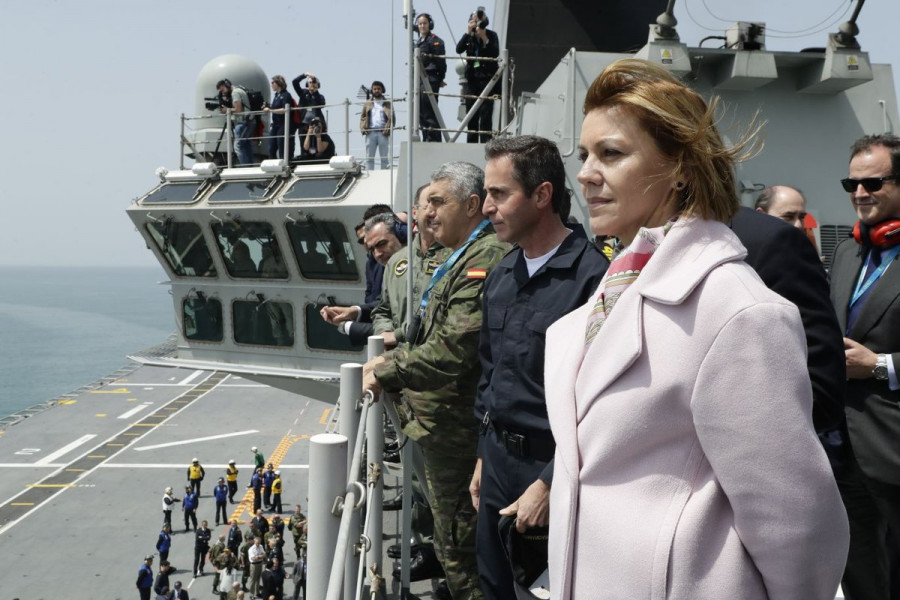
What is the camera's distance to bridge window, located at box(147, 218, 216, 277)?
1239cm

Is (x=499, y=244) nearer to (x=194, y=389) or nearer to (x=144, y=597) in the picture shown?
(x=144, y=597)

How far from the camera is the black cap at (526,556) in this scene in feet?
6.08

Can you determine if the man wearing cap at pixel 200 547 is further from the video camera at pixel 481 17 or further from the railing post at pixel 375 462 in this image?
the railing post at pixel 375 462

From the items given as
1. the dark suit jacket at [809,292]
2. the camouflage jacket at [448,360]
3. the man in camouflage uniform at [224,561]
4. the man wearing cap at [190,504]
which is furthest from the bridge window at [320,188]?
the man wearing cap at [190,504]

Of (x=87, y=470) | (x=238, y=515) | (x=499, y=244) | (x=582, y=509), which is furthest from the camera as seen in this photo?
(x=87, y=470)

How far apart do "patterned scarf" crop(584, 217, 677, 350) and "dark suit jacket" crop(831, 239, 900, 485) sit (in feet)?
5.39

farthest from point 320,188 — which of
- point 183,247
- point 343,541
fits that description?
point 343,541

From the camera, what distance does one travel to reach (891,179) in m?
2.55

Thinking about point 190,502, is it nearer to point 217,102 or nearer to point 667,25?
point 217,102

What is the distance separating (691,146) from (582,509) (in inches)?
24.5

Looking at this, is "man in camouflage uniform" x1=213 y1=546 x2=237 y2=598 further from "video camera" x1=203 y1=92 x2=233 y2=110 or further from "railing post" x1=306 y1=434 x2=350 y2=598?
"railing post" x1=306 y1=434 x2=350 y2=598

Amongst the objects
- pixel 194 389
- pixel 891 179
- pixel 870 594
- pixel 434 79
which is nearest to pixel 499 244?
pixel 891 179

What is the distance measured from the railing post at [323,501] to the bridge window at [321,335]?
10006mm

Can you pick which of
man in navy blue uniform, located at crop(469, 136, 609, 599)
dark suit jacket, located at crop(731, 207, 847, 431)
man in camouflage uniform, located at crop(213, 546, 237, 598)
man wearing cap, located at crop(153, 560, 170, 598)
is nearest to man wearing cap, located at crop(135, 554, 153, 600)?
man wearing cap, located at crop(153, 560, 170, 598)
